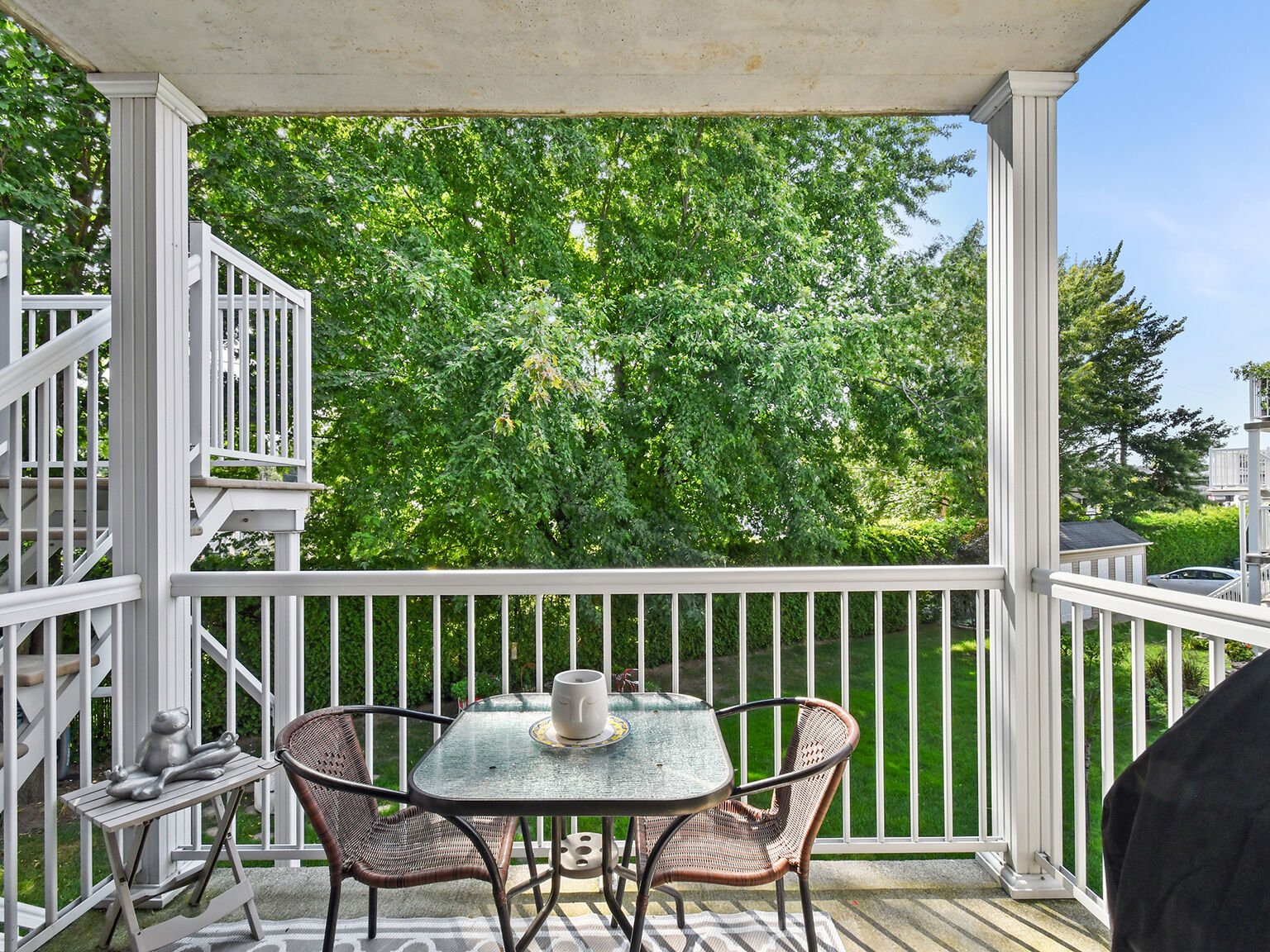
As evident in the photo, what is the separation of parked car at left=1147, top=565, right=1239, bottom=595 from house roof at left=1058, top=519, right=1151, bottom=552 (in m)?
0.43

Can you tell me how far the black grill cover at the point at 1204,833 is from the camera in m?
0.78

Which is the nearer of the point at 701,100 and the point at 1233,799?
the point at 1233,799

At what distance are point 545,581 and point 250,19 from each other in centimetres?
178

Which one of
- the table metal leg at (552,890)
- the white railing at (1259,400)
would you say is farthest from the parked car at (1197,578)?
the table metal leg at (552,890)

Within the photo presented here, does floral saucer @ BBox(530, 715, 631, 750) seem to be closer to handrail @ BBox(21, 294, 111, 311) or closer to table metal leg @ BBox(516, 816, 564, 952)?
table metal leg @ BBox(516, 816, 564, 952)

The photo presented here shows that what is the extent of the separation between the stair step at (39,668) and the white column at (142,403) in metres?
0.14

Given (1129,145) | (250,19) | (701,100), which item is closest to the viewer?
(250,19)

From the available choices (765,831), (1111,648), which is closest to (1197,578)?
(1111,648)

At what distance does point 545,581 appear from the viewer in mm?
2250

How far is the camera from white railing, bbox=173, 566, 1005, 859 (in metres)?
2.27

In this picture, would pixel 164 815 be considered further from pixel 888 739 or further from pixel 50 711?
pixel 888 739

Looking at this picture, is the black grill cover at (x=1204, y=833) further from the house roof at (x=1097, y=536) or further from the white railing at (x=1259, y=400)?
the white railing at (x=1259, y=400)

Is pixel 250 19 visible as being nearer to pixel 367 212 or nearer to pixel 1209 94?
pixel 367 212

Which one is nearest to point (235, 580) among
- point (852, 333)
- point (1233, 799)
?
point (1233, 799)
